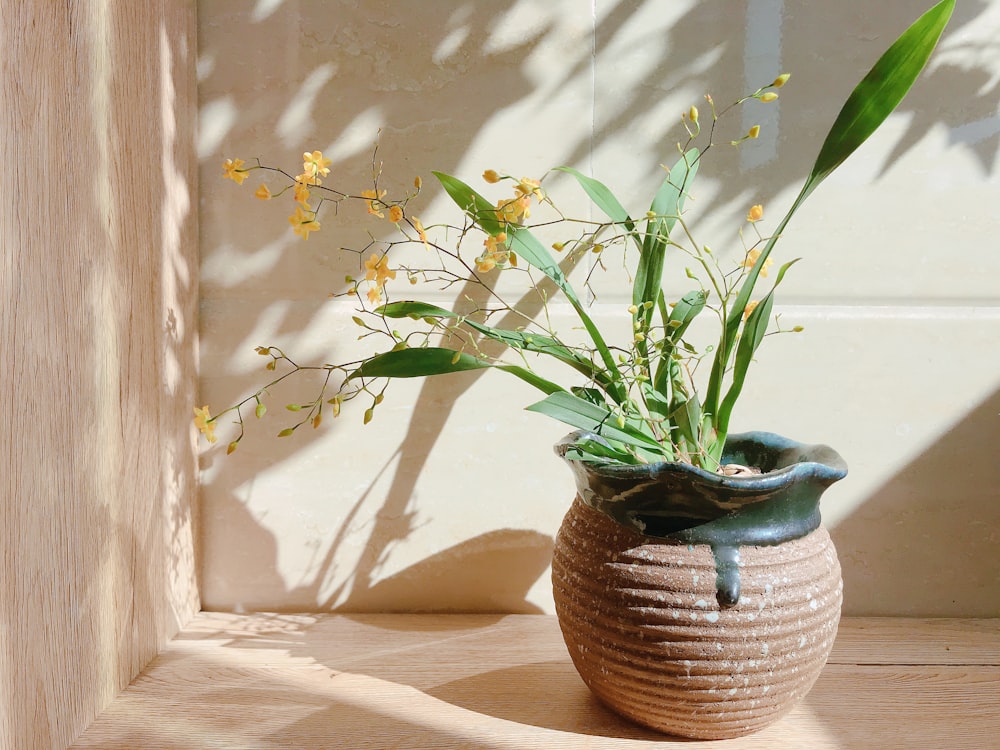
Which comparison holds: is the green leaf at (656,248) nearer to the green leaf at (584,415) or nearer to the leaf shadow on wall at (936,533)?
the green leaf at (584,415)

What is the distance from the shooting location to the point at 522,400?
0.94 metres

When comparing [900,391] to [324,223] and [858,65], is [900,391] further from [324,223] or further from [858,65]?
[324,223]

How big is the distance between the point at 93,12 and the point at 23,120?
0.17 metres

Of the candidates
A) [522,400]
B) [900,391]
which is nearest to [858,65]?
[900,391]

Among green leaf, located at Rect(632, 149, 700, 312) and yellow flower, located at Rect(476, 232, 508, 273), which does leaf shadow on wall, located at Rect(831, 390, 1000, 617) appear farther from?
yellow flower, located at Rect(476, 232, 508, 273)

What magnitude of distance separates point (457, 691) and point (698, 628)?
278 millimetres

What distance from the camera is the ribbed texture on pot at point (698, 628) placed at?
63 cm

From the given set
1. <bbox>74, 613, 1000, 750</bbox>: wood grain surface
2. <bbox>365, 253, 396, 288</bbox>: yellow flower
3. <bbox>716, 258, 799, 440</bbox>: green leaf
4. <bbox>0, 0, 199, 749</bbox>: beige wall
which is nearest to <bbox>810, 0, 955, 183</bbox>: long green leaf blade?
<bbox>716, 258, 799, 440</bbox>: green leaf

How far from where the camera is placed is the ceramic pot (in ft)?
2.06

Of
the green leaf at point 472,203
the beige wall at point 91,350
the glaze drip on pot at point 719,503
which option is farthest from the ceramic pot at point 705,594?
the beige wall at point 91,350

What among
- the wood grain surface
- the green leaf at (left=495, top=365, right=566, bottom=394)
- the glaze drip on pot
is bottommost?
the wood grain surface

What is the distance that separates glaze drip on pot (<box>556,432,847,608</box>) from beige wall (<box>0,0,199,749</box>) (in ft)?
1.46

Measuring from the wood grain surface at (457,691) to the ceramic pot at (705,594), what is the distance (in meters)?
0.07

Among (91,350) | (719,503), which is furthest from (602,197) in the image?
(91,350)
